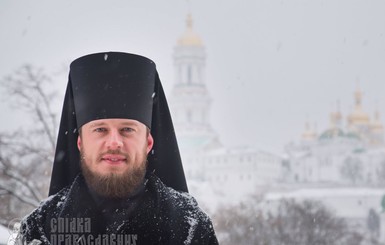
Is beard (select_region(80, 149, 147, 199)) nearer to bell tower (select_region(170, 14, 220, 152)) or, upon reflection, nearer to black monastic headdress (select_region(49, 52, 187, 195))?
black monastic headdress (select_region(49, 52, 187, 195))

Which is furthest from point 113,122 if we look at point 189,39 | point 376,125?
point 189,39

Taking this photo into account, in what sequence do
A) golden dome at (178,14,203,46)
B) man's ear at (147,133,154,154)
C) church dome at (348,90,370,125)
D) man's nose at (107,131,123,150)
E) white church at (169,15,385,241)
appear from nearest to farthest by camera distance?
1. man's nose at (107,131,123,150)
2. man's ear at (147,133,154,154)
3. white church at (169,15,385,241)
4. church dome at (348,90,370,125)
5. golden dome at (178,14,203,46)

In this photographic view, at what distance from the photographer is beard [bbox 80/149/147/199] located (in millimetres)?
1861

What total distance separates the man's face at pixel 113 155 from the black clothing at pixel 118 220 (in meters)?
0.04

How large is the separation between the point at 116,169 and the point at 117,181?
28mm

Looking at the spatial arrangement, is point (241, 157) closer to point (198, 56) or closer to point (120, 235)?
point (198, 56)

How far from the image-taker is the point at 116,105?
192 centimetres

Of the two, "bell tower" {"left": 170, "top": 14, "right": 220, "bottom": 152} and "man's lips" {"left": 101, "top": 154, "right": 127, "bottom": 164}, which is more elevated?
"bell tower" {"left": 170, "top": 14, "right": 220, "bottom": 152}

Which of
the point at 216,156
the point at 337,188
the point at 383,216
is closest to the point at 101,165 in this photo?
the point at 383,216

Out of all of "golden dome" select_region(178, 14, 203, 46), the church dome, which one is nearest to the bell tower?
"golden dome" select_region(178, 14, 203, 46)

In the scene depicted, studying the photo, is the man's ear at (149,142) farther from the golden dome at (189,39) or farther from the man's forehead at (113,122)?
the golden dome at (189,39)

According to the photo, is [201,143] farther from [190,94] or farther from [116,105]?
[116,105]

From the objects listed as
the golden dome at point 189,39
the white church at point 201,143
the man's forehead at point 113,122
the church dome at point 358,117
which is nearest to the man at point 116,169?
the man's forehead at point 113,122

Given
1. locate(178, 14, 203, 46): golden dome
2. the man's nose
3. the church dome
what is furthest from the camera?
locate(178, 14, 203, 46): golden dome
